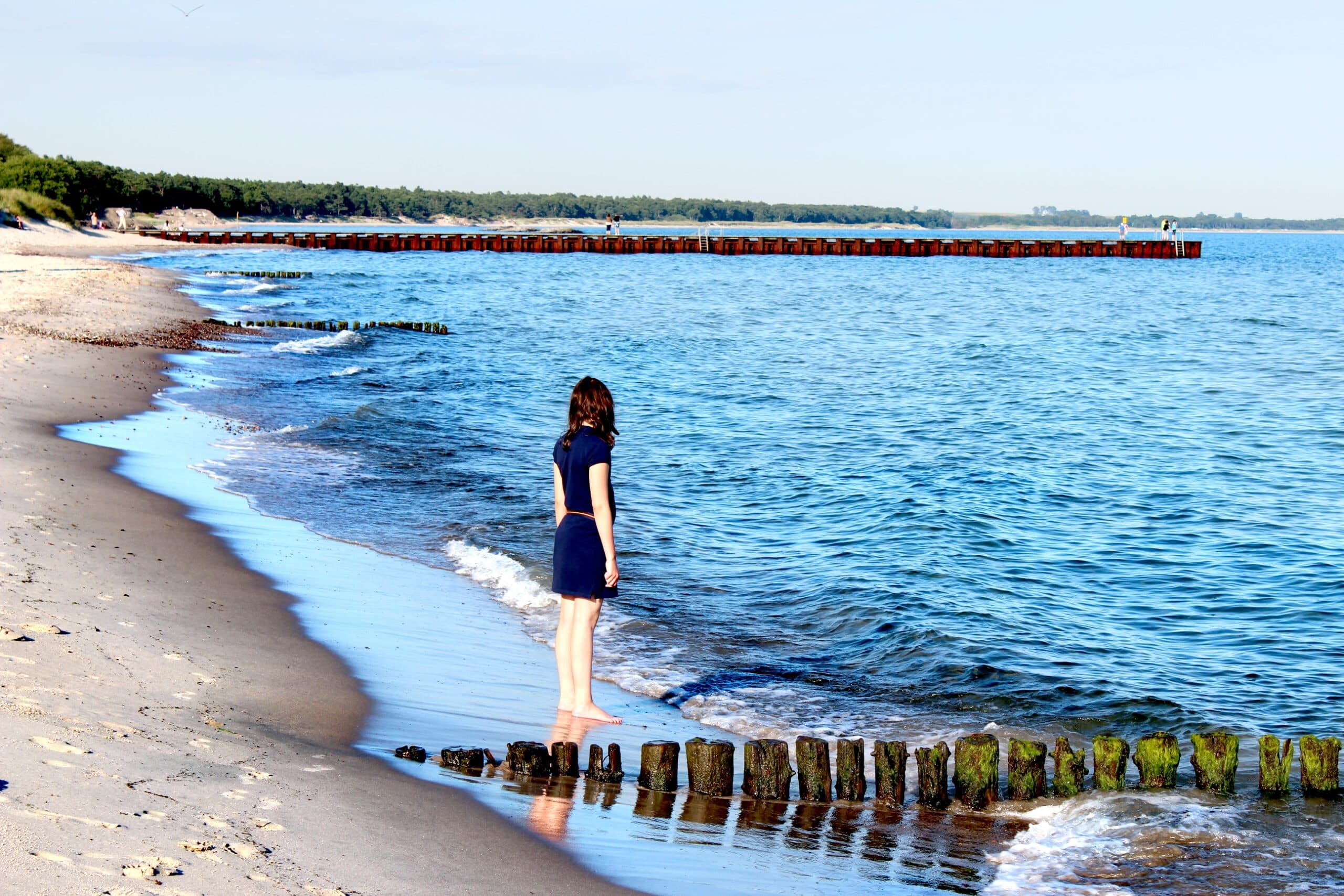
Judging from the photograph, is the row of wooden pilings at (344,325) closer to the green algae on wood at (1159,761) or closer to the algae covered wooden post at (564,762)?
the algae covered wooden post at (564,762)

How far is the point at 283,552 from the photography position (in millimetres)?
11047

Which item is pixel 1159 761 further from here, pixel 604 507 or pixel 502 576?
pixel 502 576

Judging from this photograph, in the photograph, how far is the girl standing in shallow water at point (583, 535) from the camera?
6.80 metres

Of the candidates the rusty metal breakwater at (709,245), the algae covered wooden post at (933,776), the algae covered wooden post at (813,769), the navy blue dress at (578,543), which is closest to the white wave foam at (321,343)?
the navy blue dress at (578,543)

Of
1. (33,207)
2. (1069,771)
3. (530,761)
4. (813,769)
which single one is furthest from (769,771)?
(33,207)

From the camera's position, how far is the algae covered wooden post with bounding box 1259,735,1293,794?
21.7ft

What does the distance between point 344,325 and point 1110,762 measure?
3379cm

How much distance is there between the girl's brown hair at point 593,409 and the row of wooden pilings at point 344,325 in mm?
29759

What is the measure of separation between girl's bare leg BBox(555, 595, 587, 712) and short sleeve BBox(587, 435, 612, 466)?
0.91 meters

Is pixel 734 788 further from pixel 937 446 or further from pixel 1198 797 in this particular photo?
pixel 937 446

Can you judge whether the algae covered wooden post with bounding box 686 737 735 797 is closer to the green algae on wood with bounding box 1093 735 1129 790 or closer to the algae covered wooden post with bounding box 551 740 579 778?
the algae covered wooden post with bounding box 551 740 579 778

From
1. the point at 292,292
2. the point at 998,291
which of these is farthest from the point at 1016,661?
the point at 998,291

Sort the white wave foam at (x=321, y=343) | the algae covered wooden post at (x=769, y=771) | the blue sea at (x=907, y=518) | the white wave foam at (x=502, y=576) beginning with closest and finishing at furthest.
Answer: the algae covered wooden post at (x=769, y=771) < the blue sea at (x=907, y=518) < the white wave foam at (x=502, y=576) < the white wave foam at (x=321, y=343)

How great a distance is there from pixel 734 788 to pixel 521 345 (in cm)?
3162
